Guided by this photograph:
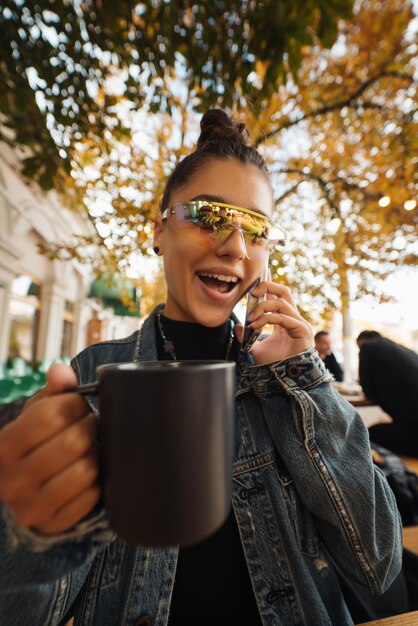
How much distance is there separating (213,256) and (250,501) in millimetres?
829

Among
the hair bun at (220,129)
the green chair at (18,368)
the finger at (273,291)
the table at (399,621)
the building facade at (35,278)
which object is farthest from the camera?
the green chair at (18,368)

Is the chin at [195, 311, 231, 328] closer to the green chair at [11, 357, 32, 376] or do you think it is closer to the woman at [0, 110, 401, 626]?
the woman at [0, 110, 401, 626]

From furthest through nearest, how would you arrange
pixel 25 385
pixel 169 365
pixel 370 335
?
pixel 25 385 < pixel 370 335 < pixel 169 365

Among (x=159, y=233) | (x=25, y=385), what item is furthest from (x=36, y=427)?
(x=25, y=385)

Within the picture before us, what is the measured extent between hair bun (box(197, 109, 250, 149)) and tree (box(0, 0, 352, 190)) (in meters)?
0.93

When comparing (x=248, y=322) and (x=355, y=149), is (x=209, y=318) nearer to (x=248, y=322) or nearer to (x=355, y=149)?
(x=248, y=322)

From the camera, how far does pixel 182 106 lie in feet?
11.8

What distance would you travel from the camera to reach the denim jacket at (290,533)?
843 mm

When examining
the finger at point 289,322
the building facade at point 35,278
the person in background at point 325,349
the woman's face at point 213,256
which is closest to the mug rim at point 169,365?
the finger at point 289,322

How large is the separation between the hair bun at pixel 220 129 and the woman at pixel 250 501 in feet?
0.40

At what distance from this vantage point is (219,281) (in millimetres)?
1203

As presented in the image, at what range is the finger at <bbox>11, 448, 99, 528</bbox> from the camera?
46 centimetres

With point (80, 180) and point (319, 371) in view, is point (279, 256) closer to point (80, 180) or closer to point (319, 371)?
point (319, 371)

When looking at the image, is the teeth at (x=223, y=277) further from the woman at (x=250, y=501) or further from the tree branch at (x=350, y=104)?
the tree branch at (x=350, y=104)
